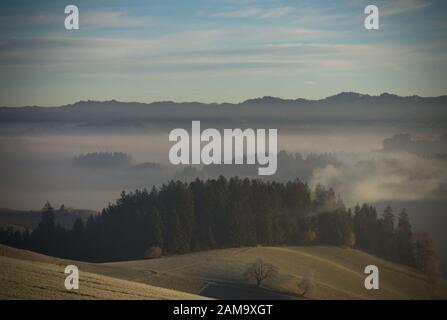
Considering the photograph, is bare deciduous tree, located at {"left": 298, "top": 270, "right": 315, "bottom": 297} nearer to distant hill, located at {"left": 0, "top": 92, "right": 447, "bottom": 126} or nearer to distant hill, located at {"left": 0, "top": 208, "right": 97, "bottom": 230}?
distant hill, located at {"left": 0, "top": 92, "right": 447, "bottom": 126}

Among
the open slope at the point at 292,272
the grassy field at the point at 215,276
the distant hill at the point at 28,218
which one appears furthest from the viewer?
the distant hill at the point at 28,218

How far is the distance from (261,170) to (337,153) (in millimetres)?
8894

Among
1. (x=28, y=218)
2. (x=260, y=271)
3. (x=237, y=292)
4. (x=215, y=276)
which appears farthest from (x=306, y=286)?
(x=28, y=218)

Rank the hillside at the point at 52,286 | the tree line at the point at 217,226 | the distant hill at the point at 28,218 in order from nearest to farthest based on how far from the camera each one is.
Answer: the hillside at the point at 52,286, the tree line at the point at 217,226, the distant hill at the point at 28,218

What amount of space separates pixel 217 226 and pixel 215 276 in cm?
883

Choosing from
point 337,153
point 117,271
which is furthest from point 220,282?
point 337,153

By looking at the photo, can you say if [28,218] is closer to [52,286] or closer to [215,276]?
[215,276]

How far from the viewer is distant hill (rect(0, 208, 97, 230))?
43.1m

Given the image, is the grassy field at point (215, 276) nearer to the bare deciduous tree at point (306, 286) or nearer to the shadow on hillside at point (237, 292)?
the shadow on hillside at point (237, 292)

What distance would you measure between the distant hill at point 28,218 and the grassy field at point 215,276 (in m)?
8.12

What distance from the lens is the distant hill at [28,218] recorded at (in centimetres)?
4309

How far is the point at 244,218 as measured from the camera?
42281 mm

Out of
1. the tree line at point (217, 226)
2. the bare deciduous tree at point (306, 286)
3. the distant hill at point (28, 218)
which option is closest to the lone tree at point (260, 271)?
the bare deciduous tree at point (306, 286)
